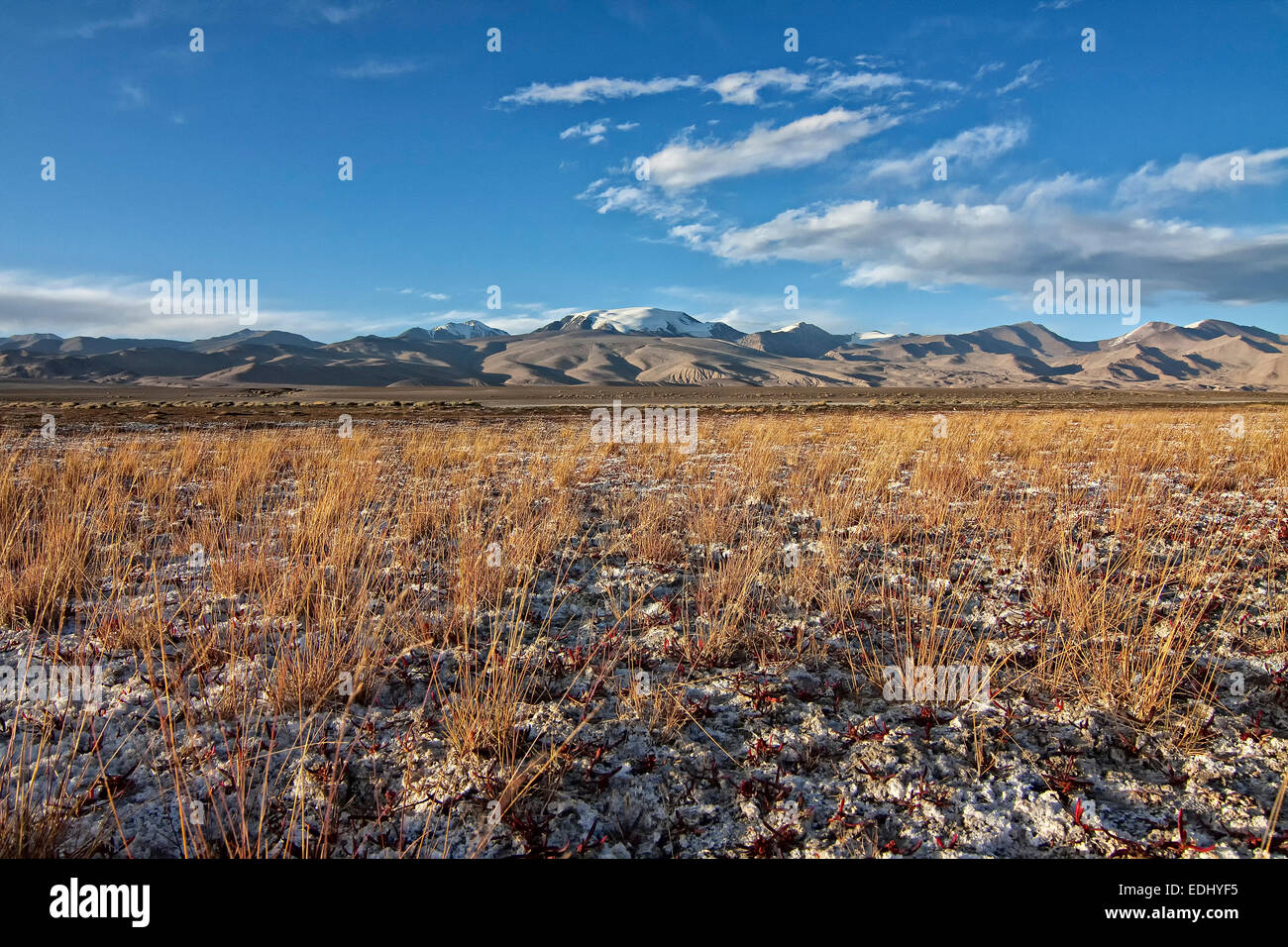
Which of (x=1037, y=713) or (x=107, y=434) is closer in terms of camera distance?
(x=1037, y=713)

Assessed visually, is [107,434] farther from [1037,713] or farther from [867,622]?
[1037,713]

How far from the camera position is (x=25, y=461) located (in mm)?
9148

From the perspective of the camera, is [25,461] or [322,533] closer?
[322,533]

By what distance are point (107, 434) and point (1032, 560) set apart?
1889 centimetres

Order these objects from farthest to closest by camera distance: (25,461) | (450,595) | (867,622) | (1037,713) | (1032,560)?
1. (25,461)
2. (1032,560)
3. (450,595)
4. (867,622)
5. (1037,713)
